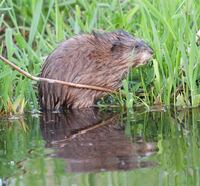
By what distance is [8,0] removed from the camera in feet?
21.3

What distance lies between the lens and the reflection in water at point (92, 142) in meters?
4.06

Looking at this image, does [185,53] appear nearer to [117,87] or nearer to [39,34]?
[117,87]

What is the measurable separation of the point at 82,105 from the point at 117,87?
0.26 meters

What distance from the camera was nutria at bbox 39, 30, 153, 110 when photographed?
5.46 m

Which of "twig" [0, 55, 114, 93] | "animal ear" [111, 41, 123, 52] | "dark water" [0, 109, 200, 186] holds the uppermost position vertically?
"animal ear" [111, 41, 123, 52]

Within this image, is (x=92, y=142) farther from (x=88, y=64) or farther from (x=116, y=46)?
(x=116, y=46)

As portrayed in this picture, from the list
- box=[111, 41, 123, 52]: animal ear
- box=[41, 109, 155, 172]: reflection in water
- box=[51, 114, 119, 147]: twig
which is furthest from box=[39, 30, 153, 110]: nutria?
box=[51, 114, 119, 147]: twig

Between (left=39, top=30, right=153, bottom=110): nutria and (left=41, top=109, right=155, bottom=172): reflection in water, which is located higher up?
(left=39, top=30, right=153, bottom=110): nutria

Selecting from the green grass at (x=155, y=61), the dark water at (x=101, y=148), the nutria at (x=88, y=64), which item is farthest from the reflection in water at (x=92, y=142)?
the green grass at (x=155, y=61)

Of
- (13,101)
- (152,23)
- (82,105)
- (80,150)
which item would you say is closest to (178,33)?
(152,23)

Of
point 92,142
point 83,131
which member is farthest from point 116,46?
point 92,142

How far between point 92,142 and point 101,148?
0.16 metres

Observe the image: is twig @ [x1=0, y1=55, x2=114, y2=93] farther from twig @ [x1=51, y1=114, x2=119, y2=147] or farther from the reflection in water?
twig @ [x1=51, y1=114, x2=119, y2=147]

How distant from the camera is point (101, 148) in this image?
4352mm
